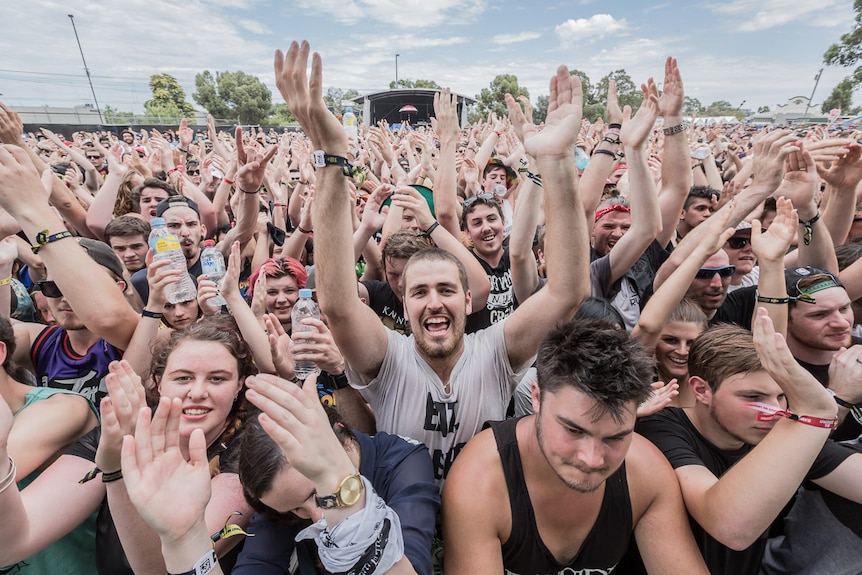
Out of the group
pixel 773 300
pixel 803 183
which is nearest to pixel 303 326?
pixel 773 300

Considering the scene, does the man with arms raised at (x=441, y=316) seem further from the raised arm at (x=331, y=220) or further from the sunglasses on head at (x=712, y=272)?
the sunglasses on head at (x=712, y=272)

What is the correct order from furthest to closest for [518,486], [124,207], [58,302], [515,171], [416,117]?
[416,117] → [515,171] → [124,207] → [58,302] → [518,486]

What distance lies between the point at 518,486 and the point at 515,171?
6.04 metres

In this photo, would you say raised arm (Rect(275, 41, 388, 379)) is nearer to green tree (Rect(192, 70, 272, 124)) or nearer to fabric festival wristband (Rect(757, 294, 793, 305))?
fabric festival wristband (Rect(757, 294, 793, 305))

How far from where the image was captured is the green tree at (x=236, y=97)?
59.2 m

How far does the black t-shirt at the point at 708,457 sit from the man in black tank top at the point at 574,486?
0.47 feet

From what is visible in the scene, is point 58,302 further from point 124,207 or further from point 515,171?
point 515,171

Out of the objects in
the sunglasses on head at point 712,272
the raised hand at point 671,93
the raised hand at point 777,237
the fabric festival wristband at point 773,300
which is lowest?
the sunglasses on head at point 712,272

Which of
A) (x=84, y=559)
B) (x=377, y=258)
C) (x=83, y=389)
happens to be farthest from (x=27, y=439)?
(x=377, y=258)

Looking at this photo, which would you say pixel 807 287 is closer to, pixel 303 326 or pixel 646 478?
pixel 646 478

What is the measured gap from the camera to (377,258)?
425cm

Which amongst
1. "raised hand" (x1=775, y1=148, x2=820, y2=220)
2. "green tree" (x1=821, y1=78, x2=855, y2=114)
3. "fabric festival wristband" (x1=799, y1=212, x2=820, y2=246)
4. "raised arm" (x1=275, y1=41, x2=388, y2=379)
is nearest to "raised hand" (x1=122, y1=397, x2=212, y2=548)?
"raised arm" (x1=275, y1=41, x2=388, y2=379)

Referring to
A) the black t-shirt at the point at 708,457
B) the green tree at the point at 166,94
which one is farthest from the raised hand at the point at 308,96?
the green tree at the point at 166,94

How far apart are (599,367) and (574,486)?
0.46m
